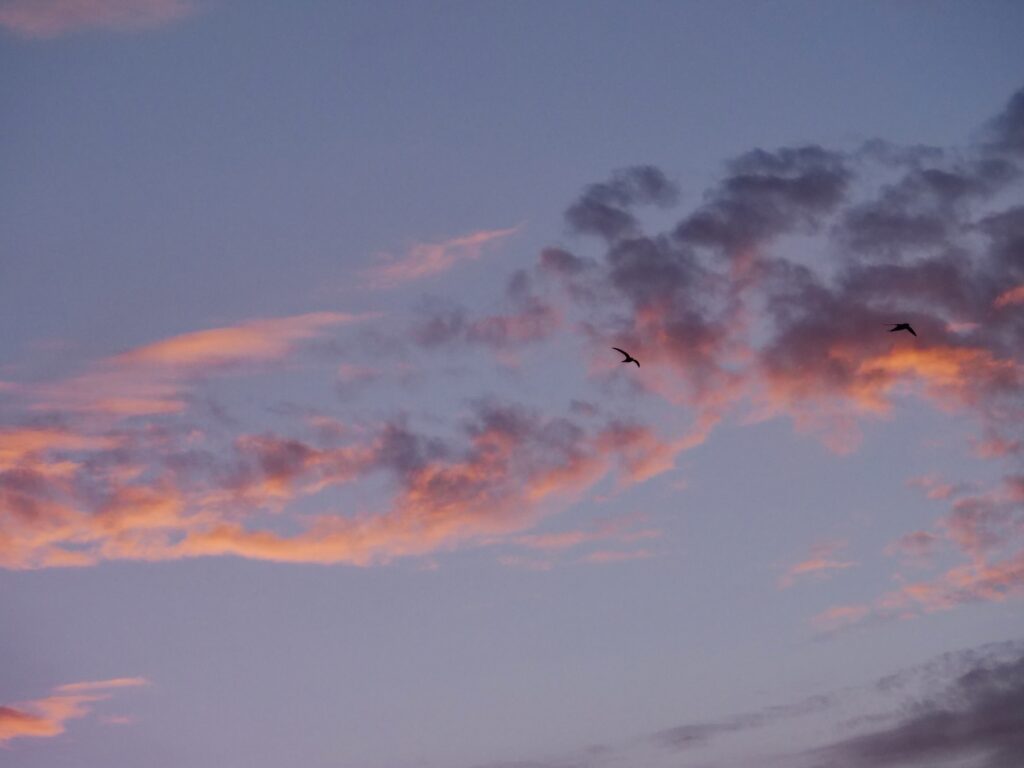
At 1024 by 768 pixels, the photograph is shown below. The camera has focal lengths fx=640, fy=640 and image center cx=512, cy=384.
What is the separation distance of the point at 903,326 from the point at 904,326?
57 centimetres

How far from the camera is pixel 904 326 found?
123875 mm

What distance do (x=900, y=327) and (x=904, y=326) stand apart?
3.06m

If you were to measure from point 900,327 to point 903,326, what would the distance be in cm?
250

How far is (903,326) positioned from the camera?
12350 cm

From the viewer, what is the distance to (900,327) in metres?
122
